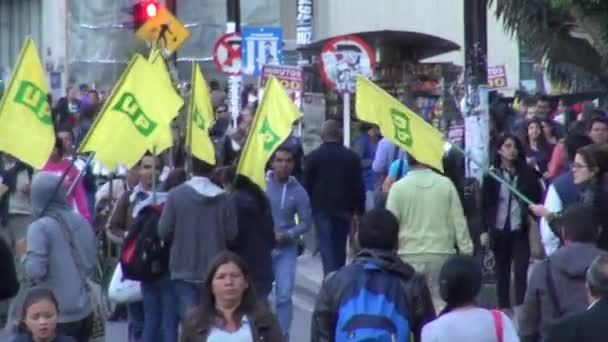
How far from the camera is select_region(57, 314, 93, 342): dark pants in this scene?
1034cm

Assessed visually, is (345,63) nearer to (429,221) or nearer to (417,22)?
(429,221)

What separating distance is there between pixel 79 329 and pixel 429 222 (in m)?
2.64

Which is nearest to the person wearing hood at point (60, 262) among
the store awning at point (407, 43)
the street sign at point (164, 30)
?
the store awning at point (407, 43)

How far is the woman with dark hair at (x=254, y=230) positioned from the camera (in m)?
12.0

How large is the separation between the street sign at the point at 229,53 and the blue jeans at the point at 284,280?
12.1 metres

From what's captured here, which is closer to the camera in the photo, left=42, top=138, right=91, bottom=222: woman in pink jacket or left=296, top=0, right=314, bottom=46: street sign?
left=42, top=138, right=91, bottom=222: woman in pink jacket

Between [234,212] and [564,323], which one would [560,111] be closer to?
[234,212]

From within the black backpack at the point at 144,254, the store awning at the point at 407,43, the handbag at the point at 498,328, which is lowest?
the black backpack at the point at 144,254

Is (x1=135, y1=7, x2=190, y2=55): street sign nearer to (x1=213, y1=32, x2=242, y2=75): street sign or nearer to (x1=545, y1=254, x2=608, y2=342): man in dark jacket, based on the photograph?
(x1=213, y1=32, x2=242, y2=75): street sign

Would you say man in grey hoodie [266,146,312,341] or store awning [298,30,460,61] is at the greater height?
store awning [298,30,460,61]

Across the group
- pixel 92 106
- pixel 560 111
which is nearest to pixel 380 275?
pixel 560 111

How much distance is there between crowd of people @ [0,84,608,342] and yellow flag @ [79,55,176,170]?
30 centimetres

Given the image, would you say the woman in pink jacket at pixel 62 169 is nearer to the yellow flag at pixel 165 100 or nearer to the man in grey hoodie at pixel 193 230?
the yellow flag at pixel 165 100

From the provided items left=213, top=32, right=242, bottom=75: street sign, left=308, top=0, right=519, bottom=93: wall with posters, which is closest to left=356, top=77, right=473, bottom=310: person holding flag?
left=213, top=32, right=242, bottom=75: street sign
